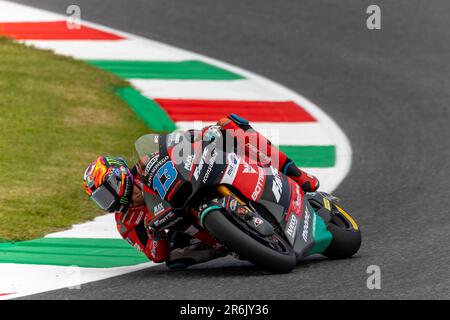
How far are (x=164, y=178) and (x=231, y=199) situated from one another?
48 cm

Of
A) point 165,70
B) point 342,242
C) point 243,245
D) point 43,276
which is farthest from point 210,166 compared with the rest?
point 165,70

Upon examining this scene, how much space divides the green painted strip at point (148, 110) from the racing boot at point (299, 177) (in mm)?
4013

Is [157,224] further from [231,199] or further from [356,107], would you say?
[356,107]

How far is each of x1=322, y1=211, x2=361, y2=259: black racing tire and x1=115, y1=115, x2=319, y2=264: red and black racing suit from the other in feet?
1.85

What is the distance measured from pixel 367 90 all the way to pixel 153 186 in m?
6.70

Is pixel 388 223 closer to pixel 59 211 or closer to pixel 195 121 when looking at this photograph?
pixel 59 211

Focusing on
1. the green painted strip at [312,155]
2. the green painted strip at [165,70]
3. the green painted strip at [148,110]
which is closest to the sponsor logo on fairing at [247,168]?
the green painted strip at [312,155]

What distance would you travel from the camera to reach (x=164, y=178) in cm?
695

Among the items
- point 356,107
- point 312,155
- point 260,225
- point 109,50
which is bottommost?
point 312,155

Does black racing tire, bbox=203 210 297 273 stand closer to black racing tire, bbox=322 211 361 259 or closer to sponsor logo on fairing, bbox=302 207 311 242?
sponsor logo on fairing, bbox=302 207 311 242

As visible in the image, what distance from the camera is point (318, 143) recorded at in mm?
11328

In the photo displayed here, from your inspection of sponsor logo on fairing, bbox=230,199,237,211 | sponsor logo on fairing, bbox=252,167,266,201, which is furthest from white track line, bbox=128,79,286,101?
sponsor logo on fairing, bbox=230,199,237,211

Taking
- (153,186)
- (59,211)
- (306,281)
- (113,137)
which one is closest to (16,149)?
(113,137)

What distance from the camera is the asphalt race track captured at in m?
6.59
